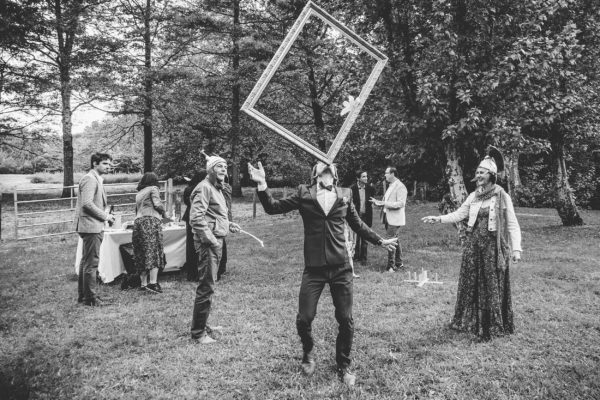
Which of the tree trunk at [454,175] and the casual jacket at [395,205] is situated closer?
the casual jacket at [395,205]

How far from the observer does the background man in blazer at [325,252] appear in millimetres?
4316

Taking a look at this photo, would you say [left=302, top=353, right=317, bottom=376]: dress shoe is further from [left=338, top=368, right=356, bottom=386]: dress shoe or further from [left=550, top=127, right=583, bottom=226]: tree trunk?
[left=550, top=127, right=583, bottom=226]: tree trunk

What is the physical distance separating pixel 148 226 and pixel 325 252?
173 inches

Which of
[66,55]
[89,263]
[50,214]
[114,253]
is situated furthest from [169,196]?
[66,55]

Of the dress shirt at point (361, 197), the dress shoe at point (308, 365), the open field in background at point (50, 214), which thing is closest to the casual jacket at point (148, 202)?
the open field in background at point (50, 214)

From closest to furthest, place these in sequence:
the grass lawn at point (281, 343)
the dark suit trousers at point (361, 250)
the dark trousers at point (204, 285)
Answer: the grass lawn at point (281, 343) < the dark trousers at point (204, 285) < the dark suit trousers at point (361, 250)

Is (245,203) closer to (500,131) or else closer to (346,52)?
(346,52)

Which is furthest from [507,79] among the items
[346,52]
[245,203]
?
[245,203]

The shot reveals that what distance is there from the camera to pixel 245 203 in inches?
937

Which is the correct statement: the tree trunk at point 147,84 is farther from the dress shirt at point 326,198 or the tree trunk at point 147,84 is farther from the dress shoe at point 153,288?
the dress shirt at point 326,198

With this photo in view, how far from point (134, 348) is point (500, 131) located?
9.49m

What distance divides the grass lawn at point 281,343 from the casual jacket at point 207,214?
4.46 feet

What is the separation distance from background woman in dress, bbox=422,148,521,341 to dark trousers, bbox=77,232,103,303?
5.07 m

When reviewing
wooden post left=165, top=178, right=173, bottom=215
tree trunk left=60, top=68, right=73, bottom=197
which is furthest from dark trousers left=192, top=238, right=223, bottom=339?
tree trunk left=60, top=68, right=73, bottom=197
